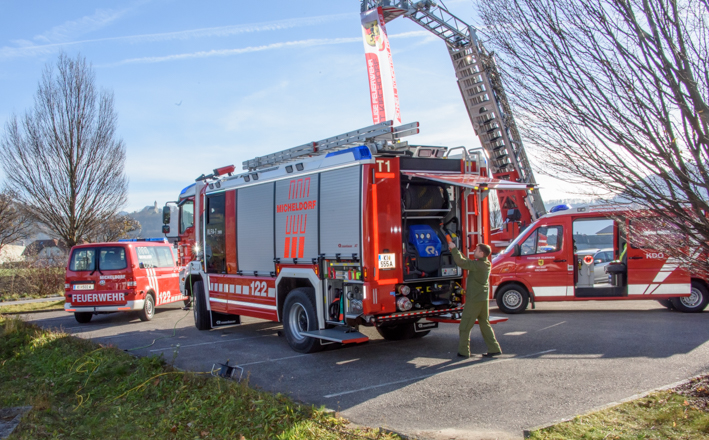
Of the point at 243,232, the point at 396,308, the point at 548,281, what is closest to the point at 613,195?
the point at 396,308

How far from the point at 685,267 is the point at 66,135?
1724 centimetres

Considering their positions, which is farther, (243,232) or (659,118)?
(243,232)

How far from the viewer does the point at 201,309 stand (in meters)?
11.2

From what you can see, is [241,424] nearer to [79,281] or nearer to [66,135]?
[79,281]

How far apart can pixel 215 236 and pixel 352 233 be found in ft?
14.0

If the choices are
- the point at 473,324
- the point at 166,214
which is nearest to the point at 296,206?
the point at 473,324

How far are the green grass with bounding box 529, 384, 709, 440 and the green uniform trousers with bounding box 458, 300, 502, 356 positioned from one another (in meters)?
2.63

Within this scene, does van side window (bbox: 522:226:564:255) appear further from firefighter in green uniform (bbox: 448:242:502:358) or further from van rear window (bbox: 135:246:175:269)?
van rear window (bbox: 135:246:175:269)

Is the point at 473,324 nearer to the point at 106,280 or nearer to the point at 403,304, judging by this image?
the point at 403,304

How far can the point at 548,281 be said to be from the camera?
11758 mm

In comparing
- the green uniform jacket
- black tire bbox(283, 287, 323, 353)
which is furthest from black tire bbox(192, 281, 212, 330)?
the green uniform jacket

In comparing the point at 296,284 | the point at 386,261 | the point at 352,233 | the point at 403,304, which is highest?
the point at 352,233

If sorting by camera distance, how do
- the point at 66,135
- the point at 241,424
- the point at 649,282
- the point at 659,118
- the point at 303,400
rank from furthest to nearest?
1. the point at 66,135
2. the point at 649,282
3. the point at 303,400
4. the point at 241,424
5. the point at 659,118

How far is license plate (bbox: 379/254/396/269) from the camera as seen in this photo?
7246 mm
